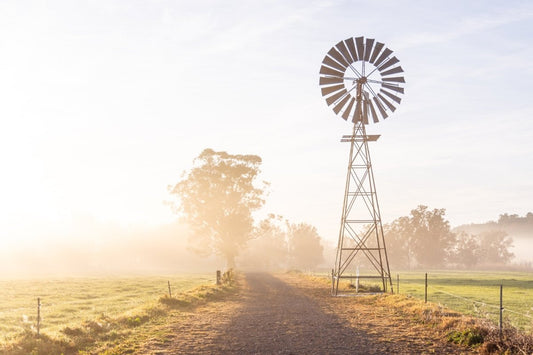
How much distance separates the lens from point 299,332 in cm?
1438

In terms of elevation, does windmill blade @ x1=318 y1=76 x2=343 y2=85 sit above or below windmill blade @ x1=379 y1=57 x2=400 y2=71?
below

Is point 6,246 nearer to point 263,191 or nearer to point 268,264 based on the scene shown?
point 268,264

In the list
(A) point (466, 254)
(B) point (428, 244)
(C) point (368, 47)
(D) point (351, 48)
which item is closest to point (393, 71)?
(C) point (368, 47)

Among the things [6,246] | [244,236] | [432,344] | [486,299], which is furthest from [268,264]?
[432,344]

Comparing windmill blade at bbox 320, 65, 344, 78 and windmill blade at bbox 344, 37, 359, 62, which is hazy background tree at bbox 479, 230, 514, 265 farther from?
windmill blade at bbox 344, 37, 359, 62

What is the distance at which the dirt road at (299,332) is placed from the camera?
12.0 meters

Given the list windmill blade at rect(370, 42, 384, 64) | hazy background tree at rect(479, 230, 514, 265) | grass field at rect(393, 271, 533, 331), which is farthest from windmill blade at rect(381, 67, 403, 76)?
hazy background tree at rect(479, 230, 514, 265)

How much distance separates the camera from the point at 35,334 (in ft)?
41.7

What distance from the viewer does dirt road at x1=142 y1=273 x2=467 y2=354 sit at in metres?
12.0

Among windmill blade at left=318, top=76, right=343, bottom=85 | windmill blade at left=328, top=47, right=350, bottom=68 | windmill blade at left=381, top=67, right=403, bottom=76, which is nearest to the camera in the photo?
windmill blade at left=328, top=47, right=350, bottom=68

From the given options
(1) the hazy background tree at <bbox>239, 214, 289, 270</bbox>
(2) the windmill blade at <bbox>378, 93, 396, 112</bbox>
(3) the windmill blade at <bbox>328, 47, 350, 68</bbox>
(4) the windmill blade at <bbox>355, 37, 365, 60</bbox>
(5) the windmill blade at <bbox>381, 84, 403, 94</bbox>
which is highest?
(4) the windmill blade at <bbox>355, 37, 365, 60</bbox>

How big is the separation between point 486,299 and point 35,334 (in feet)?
96.9

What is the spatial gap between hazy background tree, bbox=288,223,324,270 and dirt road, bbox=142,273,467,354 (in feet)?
319

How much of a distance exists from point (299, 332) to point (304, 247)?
10533 cm
